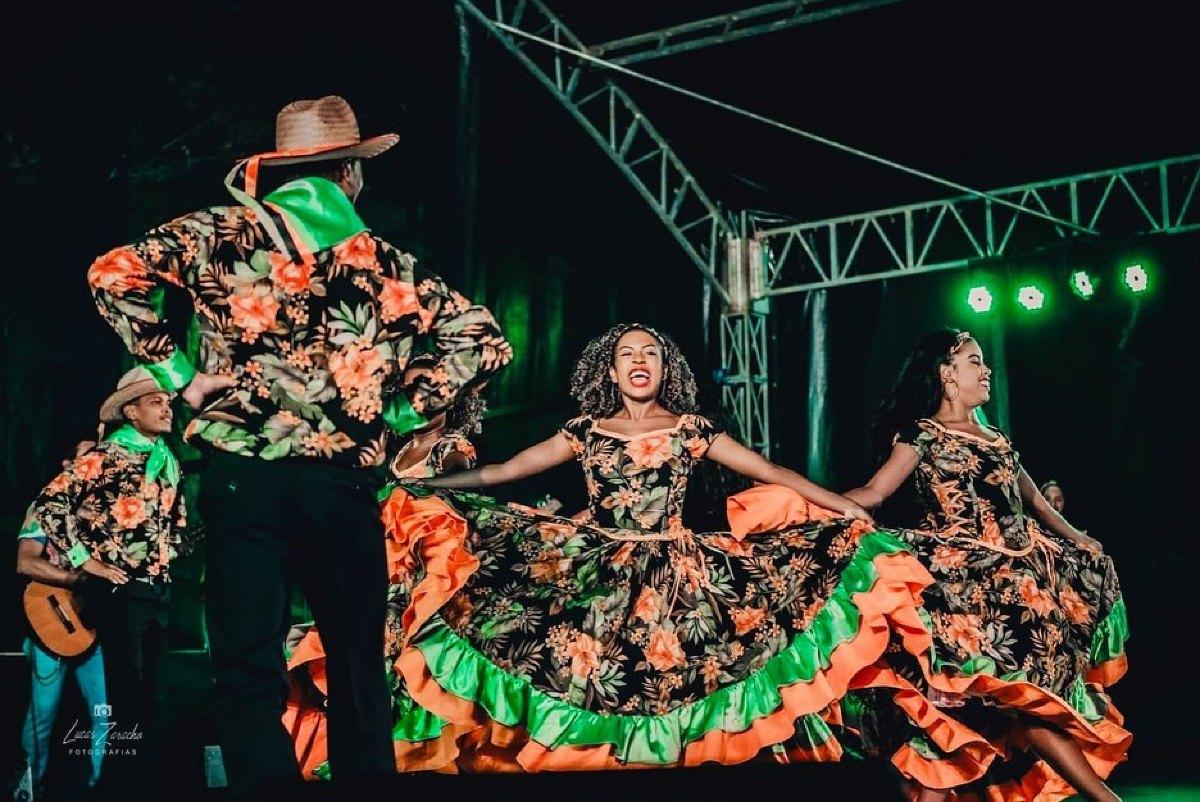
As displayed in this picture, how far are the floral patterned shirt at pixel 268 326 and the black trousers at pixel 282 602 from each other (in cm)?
8

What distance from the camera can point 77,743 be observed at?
537cm

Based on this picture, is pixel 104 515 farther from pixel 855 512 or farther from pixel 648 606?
pixel 855 512

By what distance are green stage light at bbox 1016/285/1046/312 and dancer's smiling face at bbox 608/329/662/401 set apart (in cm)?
426

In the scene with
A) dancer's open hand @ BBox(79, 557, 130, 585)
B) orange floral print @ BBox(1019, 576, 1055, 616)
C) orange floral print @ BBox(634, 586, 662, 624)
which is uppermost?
dancer's open hand @ BBox(79, 557, 130, 585)

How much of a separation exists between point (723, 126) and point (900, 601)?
4890 mm

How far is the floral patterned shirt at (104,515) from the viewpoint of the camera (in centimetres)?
512

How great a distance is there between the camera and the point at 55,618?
17.0 ft

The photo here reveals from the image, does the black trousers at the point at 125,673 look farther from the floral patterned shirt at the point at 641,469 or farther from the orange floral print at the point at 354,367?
the orange floral print at the point at 354,367

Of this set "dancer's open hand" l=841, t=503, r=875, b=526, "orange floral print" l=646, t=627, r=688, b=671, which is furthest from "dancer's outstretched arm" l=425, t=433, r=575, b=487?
"dancer's open hand" l=841, t=503, r=875, b=526

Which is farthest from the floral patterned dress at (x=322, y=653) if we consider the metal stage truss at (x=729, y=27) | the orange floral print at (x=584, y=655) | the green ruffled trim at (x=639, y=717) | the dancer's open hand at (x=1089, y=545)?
the metal stage truss at (x=729, y=27)

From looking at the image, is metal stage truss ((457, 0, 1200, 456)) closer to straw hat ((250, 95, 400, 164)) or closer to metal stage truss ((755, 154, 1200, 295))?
metal stage truss ((755, 154, 1200, 295))

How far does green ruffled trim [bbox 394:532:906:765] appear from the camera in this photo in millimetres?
4105

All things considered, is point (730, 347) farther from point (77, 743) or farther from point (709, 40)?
point (77, 743)

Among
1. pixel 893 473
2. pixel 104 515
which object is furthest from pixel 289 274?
pixel 893 473
